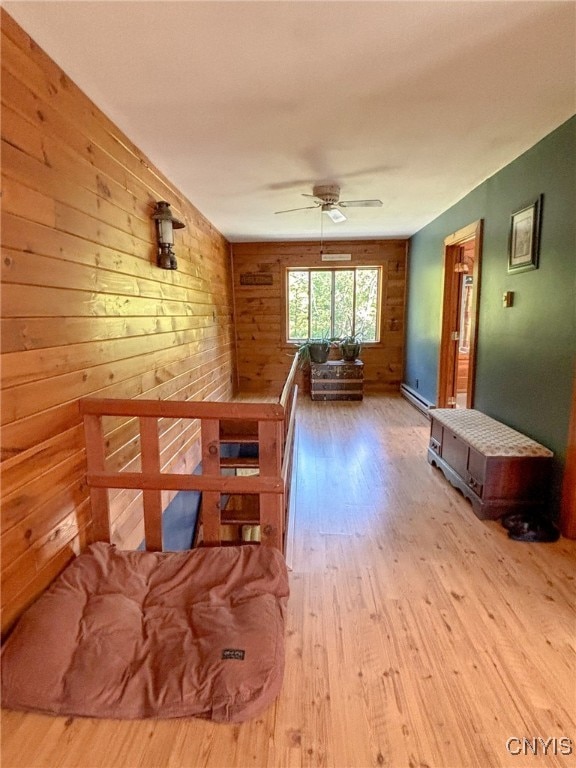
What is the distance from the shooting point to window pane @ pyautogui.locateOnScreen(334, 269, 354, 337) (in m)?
6.57

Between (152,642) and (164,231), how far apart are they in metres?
2.57

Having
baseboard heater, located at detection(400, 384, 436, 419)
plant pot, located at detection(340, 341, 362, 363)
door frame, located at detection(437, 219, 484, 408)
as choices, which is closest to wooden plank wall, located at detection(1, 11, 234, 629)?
door frame, located at detection(437, 219, 484, 408)

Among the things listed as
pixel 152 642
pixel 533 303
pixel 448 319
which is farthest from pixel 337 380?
pixel 152 642

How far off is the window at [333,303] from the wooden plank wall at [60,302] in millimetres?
3955

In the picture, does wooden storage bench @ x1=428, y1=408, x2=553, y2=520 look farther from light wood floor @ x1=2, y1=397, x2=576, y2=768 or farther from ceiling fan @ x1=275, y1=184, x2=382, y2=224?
ceiling fan @ x1=275, y1=184, x2=382, y2=224

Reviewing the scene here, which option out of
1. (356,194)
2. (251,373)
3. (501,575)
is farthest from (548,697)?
(251,373)

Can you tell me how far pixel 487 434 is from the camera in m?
2.77

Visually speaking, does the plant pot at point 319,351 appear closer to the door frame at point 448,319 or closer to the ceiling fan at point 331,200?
the door frame at point 448,319

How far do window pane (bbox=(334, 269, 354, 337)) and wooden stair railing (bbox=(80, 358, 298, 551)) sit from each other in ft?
16.3

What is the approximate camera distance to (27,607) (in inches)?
61.4

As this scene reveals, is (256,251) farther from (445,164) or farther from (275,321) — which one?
(445,164)

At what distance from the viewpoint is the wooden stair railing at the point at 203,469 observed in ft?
5.94
